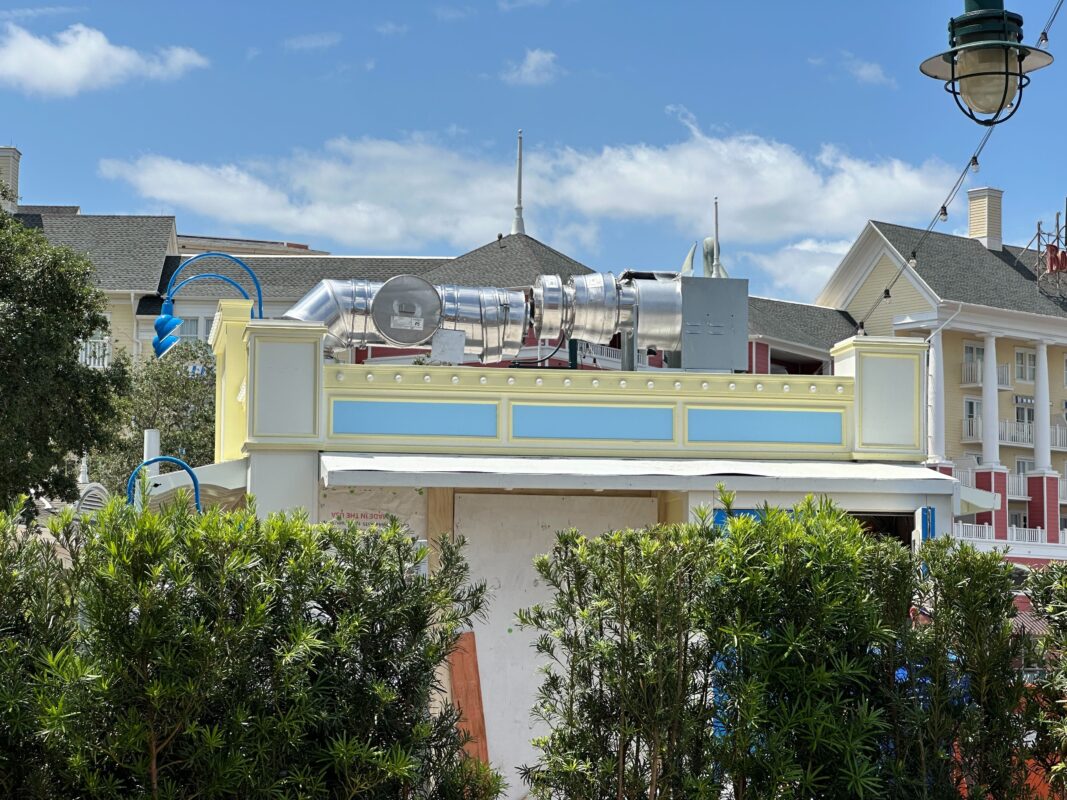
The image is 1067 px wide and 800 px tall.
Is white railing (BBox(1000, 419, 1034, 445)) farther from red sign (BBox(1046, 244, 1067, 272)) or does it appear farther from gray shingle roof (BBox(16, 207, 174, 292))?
gray shingle roof (BBox(16, 207, 174, 292))

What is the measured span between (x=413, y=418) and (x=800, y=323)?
36.5m

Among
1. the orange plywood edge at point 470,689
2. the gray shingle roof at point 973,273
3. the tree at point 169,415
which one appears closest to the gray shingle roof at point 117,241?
the tree at point 169,415

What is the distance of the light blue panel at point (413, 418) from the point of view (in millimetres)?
13906

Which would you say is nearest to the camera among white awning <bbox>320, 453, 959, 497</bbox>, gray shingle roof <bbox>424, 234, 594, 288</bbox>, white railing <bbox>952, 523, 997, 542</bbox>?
white awning <bbox>320, 453, 959, 497</bbox>

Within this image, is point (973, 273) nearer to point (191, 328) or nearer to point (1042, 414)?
point (1042, 414)

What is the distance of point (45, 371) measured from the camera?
24422 mm

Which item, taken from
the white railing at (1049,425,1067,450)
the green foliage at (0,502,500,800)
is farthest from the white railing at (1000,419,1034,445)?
the green foliage at (0,502,500,800)

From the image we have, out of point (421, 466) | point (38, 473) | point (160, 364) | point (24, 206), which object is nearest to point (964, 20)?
point (421, 466)

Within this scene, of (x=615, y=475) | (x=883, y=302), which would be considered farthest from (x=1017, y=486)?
(x=615, y=475)

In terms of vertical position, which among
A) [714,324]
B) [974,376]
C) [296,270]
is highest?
[296,270]

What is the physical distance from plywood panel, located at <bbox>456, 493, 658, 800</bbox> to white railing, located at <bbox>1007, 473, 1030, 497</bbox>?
39592mm

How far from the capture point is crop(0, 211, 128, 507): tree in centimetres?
2427

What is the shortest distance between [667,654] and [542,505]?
750 cm

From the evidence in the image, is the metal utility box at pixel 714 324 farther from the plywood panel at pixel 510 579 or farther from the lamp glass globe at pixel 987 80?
the lamp glass globe at pixel 987 80
